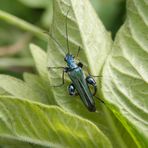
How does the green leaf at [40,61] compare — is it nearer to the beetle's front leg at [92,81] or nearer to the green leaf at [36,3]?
the beetle's front leg at [92,81]

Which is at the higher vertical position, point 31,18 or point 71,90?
point 71,90

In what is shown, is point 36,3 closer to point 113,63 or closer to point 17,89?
point 17,89

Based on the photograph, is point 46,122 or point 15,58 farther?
point 15,58

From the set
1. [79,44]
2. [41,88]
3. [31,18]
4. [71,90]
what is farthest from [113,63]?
[31,18]

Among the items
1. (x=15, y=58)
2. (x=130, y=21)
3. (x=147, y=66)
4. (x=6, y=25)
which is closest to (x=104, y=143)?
(x=147, y=66)

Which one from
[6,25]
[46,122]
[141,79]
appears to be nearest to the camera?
[46,122]

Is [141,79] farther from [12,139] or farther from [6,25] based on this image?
[6,25]
